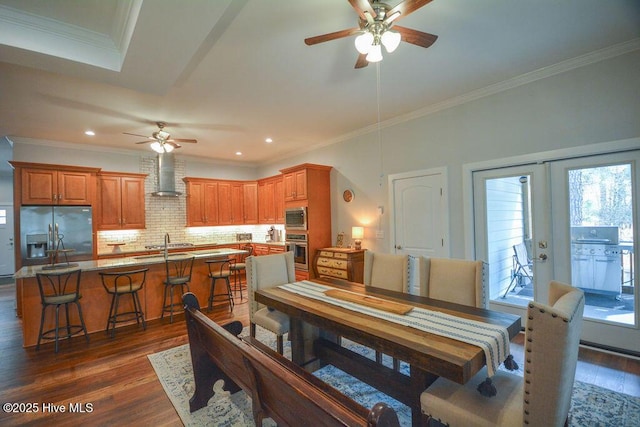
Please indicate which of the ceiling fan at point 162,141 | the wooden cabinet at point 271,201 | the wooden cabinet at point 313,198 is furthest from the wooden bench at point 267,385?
the wooden cabinet at point 271,201

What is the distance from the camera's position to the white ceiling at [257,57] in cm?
218

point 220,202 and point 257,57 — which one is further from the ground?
point 257,57

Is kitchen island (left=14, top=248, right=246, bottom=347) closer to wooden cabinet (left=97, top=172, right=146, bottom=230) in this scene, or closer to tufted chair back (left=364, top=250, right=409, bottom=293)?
wooden cabinet (left=97, top=172, right=146, bottom=230)

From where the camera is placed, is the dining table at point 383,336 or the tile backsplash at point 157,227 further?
the tile backsplash at point 157,227

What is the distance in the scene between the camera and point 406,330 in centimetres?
166

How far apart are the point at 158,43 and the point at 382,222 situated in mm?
3767

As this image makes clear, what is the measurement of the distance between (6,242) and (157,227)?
4793mm

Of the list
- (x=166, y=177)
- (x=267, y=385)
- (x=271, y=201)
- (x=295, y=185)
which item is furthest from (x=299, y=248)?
(x=267, y=385)

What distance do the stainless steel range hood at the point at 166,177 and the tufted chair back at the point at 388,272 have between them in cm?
494

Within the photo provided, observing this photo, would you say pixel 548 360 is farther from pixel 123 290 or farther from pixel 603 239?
pixel 123 290

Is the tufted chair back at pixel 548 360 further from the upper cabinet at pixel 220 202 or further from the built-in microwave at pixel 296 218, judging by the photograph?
the upper cabinet at pixel 220 202

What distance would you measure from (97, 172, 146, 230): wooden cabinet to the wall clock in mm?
4319

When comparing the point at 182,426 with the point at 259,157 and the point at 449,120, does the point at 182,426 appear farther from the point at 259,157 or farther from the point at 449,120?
the point at 259,157

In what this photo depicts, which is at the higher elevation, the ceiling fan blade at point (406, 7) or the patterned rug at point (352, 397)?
the ceiling fan blade at point (406, 7)
